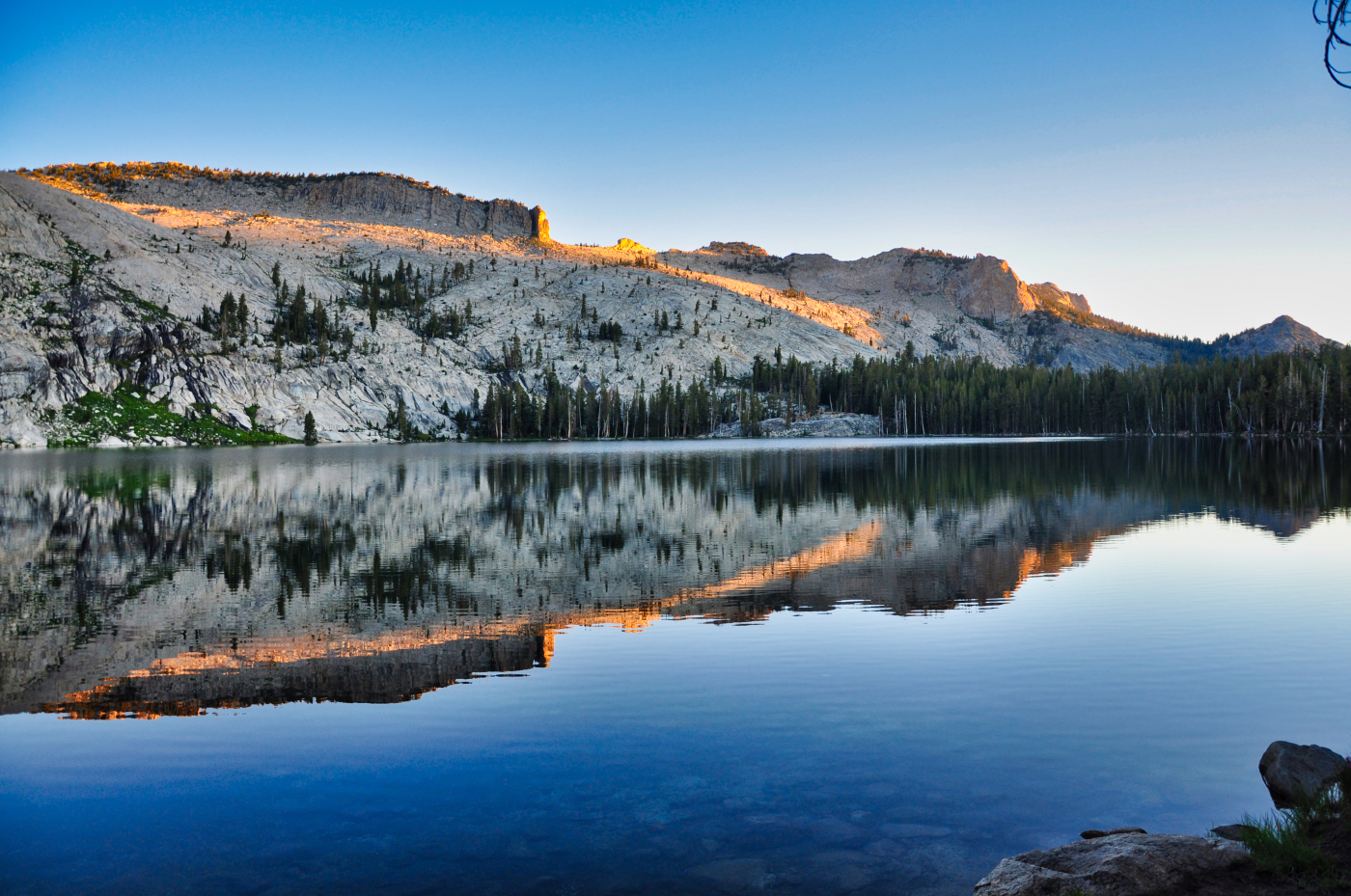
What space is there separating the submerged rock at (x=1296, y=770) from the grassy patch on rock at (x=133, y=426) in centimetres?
17968

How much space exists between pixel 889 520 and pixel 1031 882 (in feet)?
120

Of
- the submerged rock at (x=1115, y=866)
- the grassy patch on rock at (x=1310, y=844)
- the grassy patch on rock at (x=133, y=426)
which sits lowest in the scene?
the submerged rock at (x=1115, y=866)

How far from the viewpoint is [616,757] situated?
12750 mm

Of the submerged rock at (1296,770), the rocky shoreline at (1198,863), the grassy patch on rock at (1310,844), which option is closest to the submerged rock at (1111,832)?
the rocky shoreline at (1198,863)

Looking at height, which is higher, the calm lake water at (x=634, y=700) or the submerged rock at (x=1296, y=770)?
the submerged rock at (x=1296, y=770)

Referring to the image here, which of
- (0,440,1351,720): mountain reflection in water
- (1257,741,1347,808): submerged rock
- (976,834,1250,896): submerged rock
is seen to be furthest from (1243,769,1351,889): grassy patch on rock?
(0,440,1351,720): mountain reflection in water

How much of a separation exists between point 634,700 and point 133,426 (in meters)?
181

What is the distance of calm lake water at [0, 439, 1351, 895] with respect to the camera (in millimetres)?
9977

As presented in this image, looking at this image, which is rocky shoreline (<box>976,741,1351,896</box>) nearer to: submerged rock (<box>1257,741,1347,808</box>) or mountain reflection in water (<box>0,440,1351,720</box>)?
submerged rock (<box>1257,741,1347,808</box>)

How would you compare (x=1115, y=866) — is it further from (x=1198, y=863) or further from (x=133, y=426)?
(x=133, y=426)

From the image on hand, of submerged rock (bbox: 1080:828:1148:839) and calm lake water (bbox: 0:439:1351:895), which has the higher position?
submerged rock (bbox: 1080:828:1148:839)

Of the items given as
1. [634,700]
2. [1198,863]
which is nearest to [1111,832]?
[1198,863]

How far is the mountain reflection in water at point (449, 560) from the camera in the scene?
731 inches

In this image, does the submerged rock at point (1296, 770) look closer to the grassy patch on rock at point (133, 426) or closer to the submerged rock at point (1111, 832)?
the submerged rock at point (1111, 832)
